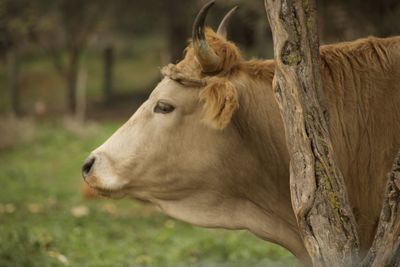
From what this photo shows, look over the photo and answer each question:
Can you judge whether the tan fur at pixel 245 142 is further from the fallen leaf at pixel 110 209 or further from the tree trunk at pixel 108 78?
the tree trunk at pixel 108 78

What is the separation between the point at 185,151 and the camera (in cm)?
552

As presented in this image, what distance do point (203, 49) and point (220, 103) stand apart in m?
0.37

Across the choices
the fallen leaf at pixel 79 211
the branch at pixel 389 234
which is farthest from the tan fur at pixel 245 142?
the fallen leaf at pixel 79 211

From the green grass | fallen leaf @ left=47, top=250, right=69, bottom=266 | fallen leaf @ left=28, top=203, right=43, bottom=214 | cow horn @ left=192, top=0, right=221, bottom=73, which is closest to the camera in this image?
cow horn @ left=192, top=0, right=221, bottom=73

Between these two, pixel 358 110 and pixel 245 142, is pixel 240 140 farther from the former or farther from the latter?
pixel 358 110

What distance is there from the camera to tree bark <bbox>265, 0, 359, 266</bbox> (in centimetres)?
411

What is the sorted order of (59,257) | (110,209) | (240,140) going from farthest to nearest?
(110,209) < (59,257) < (240,140)

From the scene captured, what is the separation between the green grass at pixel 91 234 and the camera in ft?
26.0

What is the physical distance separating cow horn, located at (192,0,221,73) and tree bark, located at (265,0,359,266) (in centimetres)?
75

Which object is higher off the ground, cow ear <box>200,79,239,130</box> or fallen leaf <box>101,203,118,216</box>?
cow ear <box>200,79,239,130</box>

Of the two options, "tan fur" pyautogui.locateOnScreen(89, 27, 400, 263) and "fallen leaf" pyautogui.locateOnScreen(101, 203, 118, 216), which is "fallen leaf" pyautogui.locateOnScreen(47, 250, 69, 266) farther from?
"fallen leaf" pyautogui.locateOnScreen(101, 203, 118, 216)

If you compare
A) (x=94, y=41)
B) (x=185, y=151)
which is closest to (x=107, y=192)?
(x=185, y=151)

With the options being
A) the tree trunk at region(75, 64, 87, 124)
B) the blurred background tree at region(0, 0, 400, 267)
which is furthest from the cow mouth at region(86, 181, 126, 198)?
the tree trunk at region(75, 64, 87, 124)

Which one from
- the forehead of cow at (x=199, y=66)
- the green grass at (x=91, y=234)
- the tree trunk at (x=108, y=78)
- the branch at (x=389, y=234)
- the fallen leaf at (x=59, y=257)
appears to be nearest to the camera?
the branch at (x=389, y=234)
